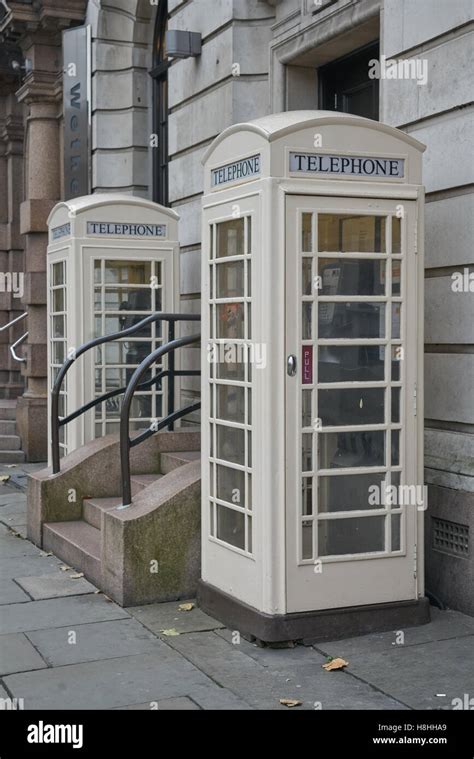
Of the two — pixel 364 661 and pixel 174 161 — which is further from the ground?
pixel 174 161

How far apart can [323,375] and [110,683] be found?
2.13 meters

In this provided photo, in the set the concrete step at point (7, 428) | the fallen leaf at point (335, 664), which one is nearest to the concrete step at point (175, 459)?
the fallen leaf at point (335, 664)

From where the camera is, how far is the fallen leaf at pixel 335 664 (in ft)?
19.7

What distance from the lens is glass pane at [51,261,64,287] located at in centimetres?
1095

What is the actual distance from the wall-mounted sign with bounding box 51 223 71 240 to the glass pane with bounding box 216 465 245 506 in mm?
4339

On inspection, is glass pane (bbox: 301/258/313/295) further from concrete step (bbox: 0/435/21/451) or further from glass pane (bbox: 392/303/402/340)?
concrete step (bbox: 0/435/21/451)

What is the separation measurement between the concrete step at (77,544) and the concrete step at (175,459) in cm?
79

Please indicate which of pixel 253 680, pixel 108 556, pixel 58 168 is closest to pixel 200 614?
pixel 108 556

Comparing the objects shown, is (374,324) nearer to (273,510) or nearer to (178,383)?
(273,510)

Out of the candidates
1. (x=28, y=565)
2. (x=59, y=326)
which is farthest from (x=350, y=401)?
(x=59, y=326)

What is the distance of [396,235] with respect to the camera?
6.63m

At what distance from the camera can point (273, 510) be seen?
6.40 metres

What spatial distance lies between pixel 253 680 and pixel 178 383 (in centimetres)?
521

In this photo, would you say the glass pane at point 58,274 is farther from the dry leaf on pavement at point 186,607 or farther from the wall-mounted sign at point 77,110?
the dry leaf on pavement at point 186,607
